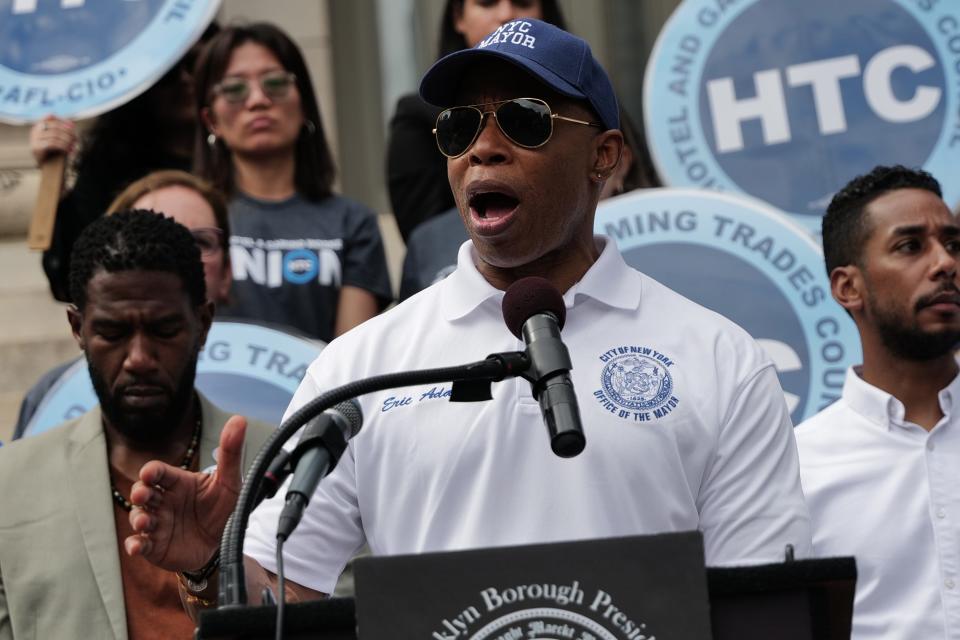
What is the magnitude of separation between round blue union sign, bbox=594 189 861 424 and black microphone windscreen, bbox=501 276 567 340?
8.33ft

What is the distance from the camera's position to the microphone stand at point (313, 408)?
245cm

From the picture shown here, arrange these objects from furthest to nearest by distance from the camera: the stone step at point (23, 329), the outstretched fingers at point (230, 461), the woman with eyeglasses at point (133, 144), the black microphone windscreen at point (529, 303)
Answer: the stone step at point (23, 329), the woman with eyeglasses at point (133, 144), the outstretched fingers at point (230, 461), the black microphone windscreen at point (529, 303)

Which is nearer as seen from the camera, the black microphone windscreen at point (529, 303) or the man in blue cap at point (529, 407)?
the black microphone windscreen at point (529, 303)

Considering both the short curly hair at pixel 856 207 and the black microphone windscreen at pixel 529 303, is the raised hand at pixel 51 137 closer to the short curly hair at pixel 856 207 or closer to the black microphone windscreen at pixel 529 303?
the short curly hair at pixel 856 207

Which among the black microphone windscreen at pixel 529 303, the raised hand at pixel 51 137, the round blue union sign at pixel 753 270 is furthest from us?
the raised hand at pixel 51 137

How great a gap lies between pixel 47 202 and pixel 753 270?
2.35 meters

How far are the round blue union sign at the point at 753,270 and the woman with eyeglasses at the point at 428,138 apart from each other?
103 cm

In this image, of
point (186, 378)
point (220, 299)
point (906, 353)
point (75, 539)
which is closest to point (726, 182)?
point (906, 353)

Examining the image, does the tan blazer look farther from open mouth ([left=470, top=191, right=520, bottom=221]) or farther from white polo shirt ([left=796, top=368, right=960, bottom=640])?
white polo shirt ([left=796, top=368, right=960, bottom=640])

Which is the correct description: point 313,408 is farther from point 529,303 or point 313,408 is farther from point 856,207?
point 856,207

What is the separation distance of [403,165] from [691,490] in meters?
3.37

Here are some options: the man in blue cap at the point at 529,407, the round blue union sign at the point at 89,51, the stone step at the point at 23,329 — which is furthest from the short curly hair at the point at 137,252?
the stone step at the point at 23,329

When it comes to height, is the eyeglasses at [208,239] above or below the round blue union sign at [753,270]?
above

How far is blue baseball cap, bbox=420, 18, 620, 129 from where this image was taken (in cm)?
336
